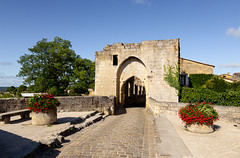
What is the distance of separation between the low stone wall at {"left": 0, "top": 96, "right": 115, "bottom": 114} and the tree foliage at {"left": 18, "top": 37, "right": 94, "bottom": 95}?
8586 mm

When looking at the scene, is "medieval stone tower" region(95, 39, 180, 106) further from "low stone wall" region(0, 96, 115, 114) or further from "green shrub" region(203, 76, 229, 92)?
"green shrub" region(203, 76, 229, 92)

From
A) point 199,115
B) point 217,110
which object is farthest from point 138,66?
point 199,115

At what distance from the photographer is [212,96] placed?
1144 centimetres

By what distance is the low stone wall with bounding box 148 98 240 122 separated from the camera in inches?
352

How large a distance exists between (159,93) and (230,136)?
9358mm

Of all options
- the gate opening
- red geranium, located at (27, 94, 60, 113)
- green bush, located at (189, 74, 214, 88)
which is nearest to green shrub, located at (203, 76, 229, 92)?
green bush, located at (189, 74, 214, 88)

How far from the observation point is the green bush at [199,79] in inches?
797

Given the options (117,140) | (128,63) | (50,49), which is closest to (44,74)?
(50,49)

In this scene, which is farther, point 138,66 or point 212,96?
point 138,66

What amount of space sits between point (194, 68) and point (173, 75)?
34.5 feet

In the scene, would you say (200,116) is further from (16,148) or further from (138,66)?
(138,66)

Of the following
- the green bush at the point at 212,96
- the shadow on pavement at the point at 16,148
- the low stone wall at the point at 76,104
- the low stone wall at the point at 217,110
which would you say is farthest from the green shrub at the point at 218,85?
the shadow on pavement at the point at 16,148

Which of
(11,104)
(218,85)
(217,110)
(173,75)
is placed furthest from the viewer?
(218,85)

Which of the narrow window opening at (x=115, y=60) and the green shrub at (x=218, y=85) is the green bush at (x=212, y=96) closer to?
the green shrub at (x=218, y=85)
